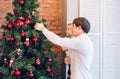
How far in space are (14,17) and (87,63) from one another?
1.10 m

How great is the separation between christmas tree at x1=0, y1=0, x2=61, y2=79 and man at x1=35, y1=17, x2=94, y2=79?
475 mm

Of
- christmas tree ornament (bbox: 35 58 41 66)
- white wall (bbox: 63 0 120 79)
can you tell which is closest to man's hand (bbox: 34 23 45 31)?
christmas tree ornament (bbox: 35 58 41 66)

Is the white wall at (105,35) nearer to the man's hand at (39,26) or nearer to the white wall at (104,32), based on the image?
the white wall at (104,32)

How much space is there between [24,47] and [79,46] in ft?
2.70

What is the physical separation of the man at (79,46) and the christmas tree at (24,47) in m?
0.47

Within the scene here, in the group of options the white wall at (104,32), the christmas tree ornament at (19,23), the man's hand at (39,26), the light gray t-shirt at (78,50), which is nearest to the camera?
the light gray t-shirt at (78,50)

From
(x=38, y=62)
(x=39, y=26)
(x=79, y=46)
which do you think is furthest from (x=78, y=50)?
(x=38, y=62)

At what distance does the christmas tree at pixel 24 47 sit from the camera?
10.5 feet

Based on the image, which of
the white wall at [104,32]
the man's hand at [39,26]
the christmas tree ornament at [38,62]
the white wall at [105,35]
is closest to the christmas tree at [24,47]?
the christmas tree ornament at [38,62]

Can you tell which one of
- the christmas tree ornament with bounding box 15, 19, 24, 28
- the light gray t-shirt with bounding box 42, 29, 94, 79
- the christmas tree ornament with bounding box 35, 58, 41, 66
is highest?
the christmas tree ornament with bounding box 15, 19, 24, 28

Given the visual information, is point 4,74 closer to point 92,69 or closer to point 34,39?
point 34,39

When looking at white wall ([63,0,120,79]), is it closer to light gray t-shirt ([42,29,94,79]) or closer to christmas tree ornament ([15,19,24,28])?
christmas tree ornament ([15,19,24,28])

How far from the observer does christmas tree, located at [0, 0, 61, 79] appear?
10.5ft

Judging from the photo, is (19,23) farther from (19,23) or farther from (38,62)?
(38,62)
